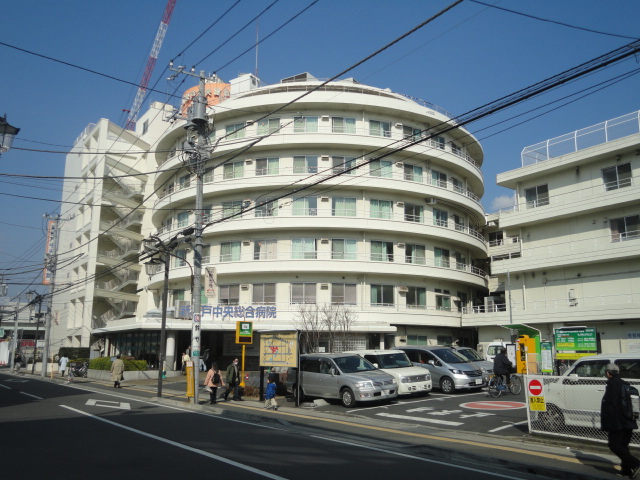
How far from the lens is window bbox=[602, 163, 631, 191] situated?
33.9 metres

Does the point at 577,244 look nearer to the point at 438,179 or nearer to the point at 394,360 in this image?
the point at 438,179

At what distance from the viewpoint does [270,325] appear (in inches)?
1495

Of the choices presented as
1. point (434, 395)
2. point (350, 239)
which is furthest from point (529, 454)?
point (350, 239)

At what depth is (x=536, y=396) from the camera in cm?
1188

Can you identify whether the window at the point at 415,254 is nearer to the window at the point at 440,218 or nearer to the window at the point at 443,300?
the window at the point at 440,218

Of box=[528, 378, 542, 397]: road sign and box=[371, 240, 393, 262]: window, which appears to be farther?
box=[371, 240, 393, 262]: window

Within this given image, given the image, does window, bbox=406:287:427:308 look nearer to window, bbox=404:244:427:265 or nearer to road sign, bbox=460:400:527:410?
window, bbox=404:244:427:265

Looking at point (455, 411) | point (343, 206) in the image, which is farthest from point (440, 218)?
point (455, 411)

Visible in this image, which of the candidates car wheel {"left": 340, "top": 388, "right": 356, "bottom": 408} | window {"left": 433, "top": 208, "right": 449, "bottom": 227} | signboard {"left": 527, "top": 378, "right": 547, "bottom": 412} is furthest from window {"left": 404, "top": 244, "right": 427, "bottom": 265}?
signboard {"left": 527, "top": 378, "right": 547, "bottom": 412}

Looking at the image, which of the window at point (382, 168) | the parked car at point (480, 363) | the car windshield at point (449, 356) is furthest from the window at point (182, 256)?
the car windshield at point (449, 356)

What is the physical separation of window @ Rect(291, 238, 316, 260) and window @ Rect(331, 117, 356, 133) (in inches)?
349

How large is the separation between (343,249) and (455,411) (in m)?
24.2

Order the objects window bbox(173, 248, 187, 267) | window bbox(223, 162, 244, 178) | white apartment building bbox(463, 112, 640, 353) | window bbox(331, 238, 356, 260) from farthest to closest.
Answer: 1. window bbox(173, 248, 187, 267)
2. window bbox(223, 162, 244, 178)
3. window bbox(331, 238, 356, 260)
4. white apartment building bbox(463, 112, 640, 353)

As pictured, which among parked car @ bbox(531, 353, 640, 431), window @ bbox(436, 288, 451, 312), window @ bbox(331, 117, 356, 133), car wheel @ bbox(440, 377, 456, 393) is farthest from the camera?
window @ bbox(436, 288, 451, 312)
